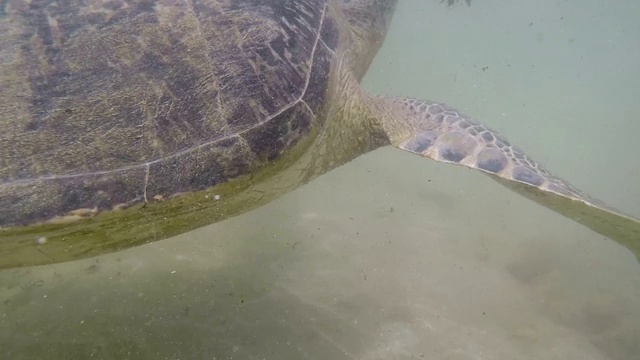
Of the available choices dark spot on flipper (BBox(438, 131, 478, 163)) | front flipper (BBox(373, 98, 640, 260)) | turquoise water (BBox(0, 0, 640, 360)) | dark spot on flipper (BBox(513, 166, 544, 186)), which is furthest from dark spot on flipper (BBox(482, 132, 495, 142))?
turquoise water (BBox(0, 0, 640, 360))

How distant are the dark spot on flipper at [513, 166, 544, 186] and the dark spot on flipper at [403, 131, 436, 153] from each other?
0.85m

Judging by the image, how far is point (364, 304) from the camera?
4.02 metres

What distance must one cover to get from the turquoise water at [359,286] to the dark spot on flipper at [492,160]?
1.50 meters

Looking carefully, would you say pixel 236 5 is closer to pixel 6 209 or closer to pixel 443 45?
pixel 6 209

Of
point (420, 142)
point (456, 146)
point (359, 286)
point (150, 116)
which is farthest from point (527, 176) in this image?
point (150, 116)

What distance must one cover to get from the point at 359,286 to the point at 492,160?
187 centimetres

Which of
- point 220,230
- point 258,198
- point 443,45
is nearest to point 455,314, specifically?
Answer: point 258,198

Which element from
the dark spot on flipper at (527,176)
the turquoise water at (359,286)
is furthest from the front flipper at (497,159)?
the turquoise water at (359,286)

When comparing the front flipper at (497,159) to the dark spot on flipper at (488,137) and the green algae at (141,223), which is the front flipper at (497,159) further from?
the green algae at (141,223)

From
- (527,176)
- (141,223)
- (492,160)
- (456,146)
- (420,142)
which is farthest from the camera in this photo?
(420,142)

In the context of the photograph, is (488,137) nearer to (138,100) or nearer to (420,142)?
(420,142)

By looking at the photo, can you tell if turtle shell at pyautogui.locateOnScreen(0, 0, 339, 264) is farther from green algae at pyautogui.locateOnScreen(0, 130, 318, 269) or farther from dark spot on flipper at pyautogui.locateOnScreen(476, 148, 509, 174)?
dark spot on flipper at pyautogui.locateOnScreen(476, 148, 509, 174)

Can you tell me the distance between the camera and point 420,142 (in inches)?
161

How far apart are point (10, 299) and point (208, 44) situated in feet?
10.5
